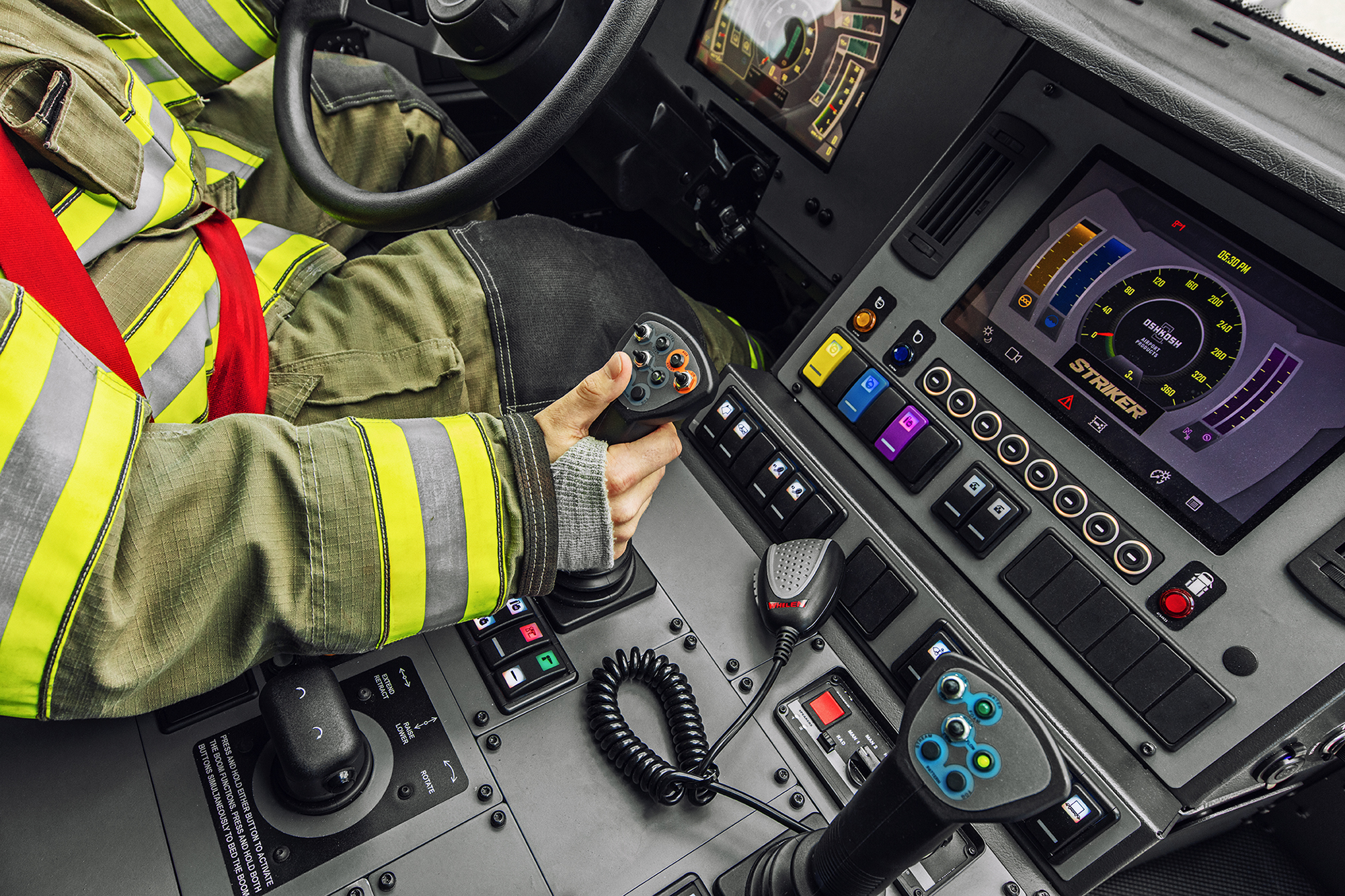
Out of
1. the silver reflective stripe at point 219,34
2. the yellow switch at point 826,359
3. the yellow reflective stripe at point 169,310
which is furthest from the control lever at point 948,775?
the silver reflective stripe at point 219,34

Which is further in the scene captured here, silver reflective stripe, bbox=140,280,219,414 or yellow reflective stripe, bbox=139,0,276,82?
yellow reflective stripe, bbox=139,0,276,82

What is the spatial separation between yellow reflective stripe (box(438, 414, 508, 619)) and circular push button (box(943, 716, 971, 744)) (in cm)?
50

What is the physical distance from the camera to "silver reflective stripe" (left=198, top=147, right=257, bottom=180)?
1288 millimetres

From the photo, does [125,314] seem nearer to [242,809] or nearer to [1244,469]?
[242,809]

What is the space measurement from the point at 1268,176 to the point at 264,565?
105 centimetres

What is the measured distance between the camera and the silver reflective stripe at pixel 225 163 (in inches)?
50.7

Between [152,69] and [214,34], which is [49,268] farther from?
[214,34]

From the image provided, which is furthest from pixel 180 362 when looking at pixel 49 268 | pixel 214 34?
Answer: pixel 214 34

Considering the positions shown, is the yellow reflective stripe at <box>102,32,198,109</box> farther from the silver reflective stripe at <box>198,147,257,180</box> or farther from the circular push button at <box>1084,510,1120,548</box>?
the circular push button at <box>1084,510,1120,548</box>

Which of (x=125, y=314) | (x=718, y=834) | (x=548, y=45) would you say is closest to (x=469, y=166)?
(x=548, y=45)

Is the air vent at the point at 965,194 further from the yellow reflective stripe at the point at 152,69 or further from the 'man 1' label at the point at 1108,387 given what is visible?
the yellow reflective stripe at the point at 152,69

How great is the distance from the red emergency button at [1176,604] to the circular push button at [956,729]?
0.44 meters

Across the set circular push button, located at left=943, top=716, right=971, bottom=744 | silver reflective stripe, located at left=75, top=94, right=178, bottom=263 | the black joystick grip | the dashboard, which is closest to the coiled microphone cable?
the dashboard

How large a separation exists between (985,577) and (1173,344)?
0.35 meters
